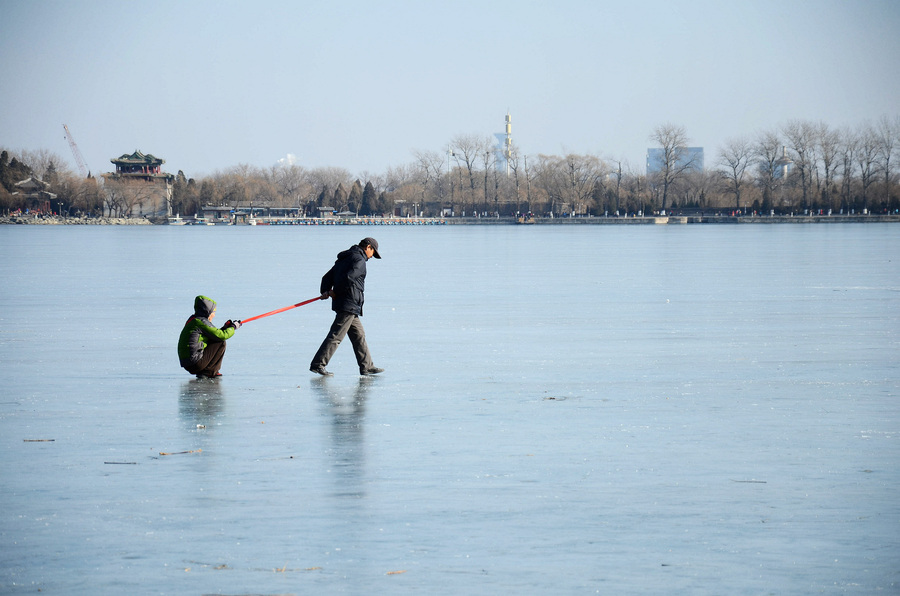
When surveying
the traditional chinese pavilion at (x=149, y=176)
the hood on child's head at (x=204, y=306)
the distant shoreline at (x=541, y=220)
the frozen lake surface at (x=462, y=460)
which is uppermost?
the traditional chinese pavilion at (x=149, y=176)

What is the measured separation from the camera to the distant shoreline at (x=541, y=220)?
457 feet

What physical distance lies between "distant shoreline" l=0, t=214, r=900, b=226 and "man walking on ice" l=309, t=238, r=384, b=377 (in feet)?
432

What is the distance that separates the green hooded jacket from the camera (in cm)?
1196

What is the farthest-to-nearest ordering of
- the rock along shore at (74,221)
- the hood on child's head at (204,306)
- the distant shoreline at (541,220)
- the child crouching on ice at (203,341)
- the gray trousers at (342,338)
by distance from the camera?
the rock along shore at (74,221)
the distant shoreline at (541,220)
the gray trousers at (342,338)
the child crouching on ice at (203,341)
the hood on child's head at (204,306)

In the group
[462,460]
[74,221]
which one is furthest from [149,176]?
[462,460]

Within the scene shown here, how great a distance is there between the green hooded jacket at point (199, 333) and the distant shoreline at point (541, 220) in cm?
13242

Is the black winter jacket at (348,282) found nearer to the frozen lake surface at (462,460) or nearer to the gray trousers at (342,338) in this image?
the gray trousers at (342,338)

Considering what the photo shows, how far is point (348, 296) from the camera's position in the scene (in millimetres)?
12422

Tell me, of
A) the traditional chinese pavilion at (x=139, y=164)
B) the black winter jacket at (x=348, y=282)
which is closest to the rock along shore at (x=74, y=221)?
the traditional chinese pavilion at (x=139, y=164)

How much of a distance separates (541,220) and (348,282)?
144m

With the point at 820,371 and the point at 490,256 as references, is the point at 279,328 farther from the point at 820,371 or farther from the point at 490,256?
the point at 490,256

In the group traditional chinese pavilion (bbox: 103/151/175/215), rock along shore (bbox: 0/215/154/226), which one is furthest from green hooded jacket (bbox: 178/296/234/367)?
traditional chinese pavilion (bbox: 103/151/175/215)

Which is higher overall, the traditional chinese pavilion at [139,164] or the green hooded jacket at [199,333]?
the traditional chinese pavilion at [139,164]

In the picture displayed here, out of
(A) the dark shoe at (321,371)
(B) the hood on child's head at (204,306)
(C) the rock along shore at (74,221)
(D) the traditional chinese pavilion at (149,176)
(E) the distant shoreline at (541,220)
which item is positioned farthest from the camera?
(D) the traditional chinese pavilion at (149,176)
